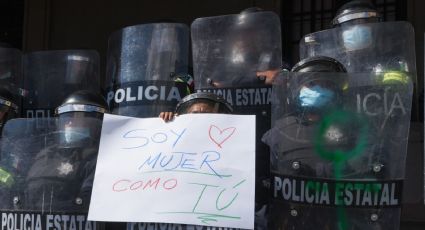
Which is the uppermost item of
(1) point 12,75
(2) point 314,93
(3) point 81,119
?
(1) point 12,75

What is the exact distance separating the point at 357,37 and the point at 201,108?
0.77 metres

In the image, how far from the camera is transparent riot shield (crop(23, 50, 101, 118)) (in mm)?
3324

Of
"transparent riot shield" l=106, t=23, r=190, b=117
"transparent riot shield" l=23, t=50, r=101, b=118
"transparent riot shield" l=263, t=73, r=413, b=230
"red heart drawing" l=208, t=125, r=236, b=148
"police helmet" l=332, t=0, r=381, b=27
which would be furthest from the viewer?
"transparent riot shield" l=23, t=50, r=101, b=118

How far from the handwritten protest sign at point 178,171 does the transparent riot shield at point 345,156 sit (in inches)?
6.4

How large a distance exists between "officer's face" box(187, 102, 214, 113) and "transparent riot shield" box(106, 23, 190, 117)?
1.35 ft

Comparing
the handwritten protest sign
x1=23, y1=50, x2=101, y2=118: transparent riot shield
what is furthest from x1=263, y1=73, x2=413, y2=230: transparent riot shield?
x1=23, y1=50, x2=101, y2=118: transparent riot shield

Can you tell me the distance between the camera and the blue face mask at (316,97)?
89.0 inches

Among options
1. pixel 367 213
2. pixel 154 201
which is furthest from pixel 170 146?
pixel 367 213

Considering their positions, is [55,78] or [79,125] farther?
[55,78]

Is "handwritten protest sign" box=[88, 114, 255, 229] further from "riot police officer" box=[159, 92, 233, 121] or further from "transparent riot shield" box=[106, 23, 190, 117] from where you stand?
"transparent riot shield" box=[106, 23, 190, 117]

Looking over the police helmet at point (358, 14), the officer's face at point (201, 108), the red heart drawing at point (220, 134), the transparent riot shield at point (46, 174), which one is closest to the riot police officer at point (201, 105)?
the officer's face at point (201, 108)

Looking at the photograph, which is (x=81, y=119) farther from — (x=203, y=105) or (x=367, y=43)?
(x=367, y=43)

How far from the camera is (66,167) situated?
2.56 metres

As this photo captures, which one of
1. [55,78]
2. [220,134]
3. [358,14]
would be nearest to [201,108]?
[220,134]
